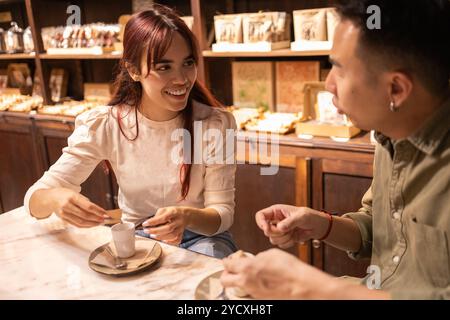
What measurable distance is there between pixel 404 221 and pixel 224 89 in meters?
2.03

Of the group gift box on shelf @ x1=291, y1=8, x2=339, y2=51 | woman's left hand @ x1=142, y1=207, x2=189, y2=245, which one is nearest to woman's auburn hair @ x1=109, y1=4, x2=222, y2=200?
woman's left hand @ x1=142, y1=207, x2=189, y2=245

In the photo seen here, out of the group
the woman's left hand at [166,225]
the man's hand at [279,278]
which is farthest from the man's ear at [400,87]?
the woman's left hand at [166,225]

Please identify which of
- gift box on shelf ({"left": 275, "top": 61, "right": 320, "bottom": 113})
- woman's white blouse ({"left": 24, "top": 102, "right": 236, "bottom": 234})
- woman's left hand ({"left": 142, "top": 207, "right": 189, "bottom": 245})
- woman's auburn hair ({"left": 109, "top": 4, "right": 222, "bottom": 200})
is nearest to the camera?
woman's left hand ({"left": 142, "top": 207, "right": 189, "bottom": 245})

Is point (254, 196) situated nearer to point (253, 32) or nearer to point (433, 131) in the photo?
point (253, 32)

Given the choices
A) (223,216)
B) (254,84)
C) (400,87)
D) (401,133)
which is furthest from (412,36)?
(254,84)

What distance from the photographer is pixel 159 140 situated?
1.69 m

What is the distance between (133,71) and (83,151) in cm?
34

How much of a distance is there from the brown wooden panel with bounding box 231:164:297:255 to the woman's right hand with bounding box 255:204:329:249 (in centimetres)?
107

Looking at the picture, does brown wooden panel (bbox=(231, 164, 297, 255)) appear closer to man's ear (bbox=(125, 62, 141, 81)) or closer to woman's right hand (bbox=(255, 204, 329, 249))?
man's ear (bbox=(125, 62, 141, 81))

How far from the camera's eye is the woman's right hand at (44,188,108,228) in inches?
51.9

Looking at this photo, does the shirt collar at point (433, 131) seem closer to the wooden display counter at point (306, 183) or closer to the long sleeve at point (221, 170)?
the long sleeve at point (221, 170)

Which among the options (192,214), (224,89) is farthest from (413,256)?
(224,89)

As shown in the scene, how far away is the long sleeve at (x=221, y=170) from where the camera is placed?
63.7 inches
